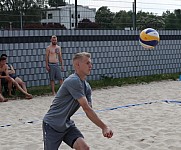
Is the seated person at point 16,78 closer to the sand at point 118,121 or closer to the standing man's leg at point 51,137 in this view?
the sand at point 118,121

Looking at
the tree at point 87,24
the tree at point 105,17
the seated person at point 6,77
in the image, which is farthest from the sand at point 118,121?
the tree at point 105,17

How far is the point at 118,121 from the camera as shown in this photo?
6.27 meters

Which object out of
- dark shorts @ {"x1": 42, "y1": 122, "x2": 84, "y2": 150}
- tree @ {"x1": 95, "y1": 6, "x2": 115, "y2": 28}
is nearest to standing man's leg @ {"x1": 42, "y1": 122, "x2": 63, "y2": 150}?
dark shorts @ {"x1": 42, "y1": 122, "x2": 84, "y2": 150}

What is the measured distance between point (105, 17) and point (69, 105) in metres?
9.12

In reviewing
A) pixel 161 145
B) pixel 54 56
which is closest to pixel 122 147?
pixel 161 145

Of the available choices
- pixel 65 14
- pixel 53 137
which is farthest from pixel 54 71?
pixel 53 137

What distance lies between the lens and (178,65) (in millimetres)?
13992

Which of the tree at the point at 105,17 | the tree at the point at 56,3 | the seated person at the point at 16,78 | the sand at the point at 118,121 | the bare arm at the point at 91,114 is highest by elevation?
the tree at the point at 56,3

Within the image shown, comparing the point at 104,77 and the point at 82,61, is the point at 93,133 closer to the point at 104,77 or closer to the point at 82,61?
the point at 82,61

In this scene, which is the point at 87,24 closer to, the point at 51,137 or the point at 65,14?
the point at 65,14

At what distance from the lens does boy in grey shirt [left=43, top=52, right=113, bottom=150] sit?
3105 mm

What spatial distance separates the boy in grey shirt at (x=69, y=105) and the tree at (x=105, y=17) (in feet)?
27.8

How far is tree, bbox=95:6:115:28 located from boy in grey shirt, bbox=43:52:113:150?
848 centimetres

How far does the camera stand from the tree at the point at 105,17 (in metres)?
11.6
